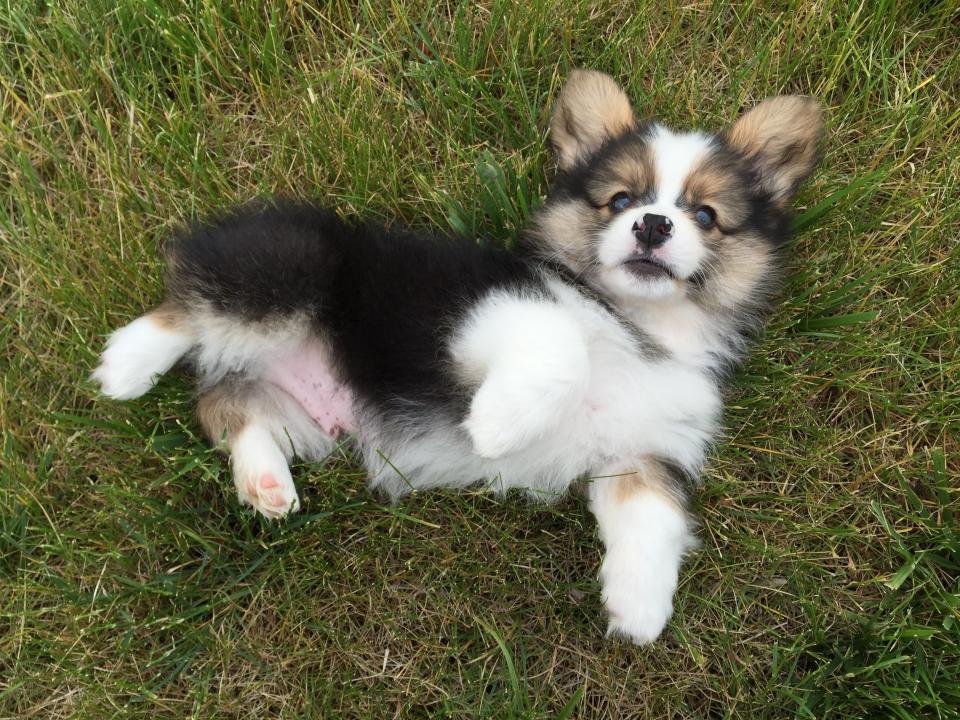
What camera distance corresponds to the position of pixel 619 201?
8.80 ft

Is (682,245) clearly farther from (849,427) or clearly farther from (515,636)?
(515,636)

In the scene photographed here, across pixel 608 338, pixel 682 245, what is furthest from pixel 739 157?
pixel 608 338

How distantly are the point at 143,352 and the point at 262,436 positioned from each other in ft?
1.59

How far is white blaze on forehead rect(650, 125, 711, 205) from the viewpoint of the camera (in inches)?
102

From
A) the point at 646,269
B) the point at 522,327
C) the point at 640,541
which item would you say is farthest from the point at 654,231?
the point at 640,541

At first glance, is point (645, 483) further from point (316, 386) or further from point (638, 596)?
point (316, 386)

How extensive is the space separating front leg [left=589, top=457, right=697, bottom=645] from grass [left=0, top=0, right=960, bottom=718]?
27 cm

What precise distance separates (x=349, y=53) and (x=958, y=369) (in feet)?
9.29

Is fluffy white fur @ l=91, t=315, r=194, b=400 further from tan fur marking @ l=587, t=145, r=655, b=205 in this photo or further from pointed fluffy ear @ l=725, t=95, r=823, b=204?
pointed fluffy ear @ l=725, t=95, r=823, b=204

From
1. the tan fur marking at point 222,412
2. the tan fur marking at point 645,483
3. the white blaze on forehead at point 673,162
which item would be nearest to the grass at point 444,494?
the tan fur marking at point 222,412

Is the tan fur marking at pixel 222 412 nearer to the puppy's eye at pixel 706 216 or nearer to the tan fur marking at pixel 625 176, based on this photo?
the tan fur marking at pixel 625 176

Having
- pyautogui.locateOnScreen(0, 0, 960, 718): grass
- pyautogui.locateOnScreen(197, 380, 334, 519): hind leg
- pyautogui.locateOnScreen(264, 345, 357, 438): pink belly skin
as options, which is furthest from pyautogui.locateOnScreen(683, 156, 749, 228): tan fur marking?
pyautogui.locateOnScreen(197, 380, 334, 519): hind leg

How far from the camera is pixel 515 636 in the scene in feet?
9.20

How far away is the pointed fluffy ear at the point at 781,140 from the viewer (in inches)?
110
